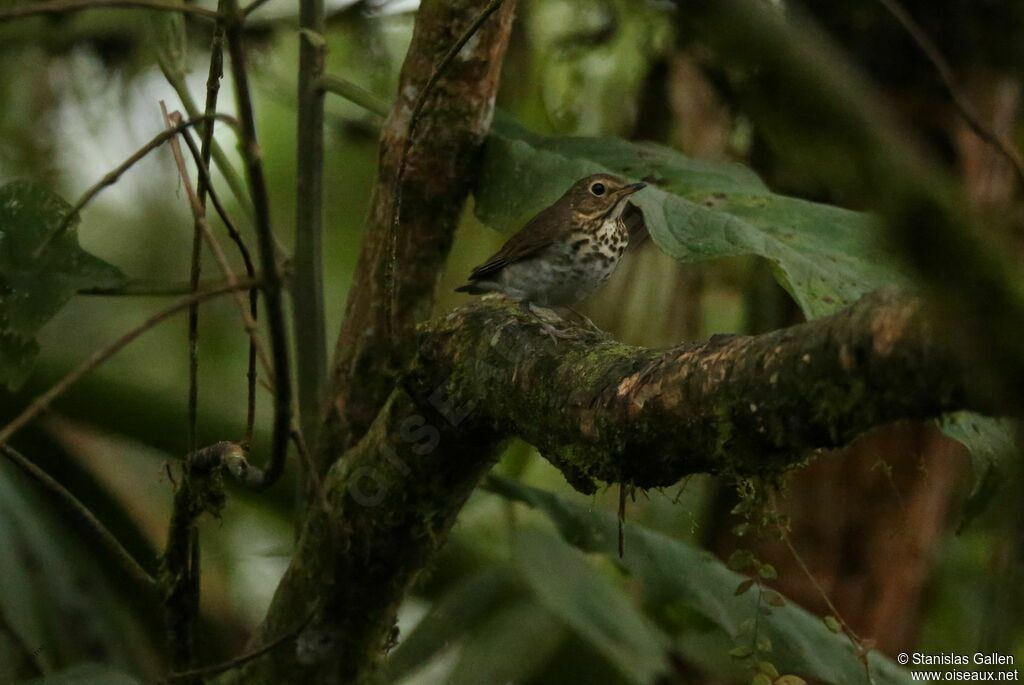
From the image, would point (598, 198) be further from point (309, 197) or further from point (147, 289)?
point (147, 289)

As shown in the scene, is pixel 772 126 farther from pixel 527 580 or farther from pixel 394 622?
pixel 527 580

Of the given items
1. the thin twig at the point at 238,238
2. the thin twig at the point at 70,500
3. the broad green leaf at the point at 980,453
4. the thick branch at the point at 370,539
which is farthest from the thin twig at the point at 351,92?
the broad green leaf at the point at 980,453

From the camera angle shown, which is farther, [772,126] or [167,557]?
[167,557]

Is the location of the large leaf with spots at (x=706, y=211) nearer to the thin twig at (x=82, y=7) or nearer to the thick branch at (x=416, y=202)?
the thick branch at (x=416, y=202)

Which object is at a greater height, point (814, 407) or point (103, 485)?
point (814, 407)

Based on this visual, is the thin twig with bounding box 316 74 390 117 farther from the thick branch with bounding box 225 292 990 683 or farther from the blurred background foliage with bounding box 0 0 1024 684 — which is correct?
the thick branch with bounding box 225 292 990 683

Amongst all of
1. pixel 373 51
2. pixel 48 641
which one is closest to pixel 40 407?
pixel 48 641

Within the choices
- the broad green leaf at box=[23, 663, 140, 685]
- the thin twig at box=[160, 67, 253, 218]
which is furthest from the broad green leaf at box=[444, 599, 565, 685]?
the thin twig at box=[160, 67, 253, 218]
